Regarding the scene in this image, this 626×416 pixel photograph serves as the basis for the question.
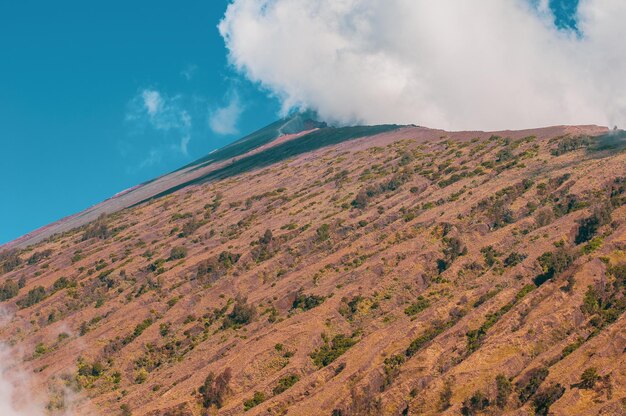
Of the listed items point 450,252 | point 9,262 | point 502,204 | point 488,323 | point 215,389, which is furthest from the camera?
point 9,262

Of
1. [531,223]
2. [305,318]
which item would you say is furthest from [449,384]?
[531,223]

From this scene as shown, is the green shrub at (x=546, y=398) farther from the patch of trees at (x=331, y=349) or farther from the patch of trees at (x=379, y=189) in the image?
the patch of trees at (x=379, y=189)

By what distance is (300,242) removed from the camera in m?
106

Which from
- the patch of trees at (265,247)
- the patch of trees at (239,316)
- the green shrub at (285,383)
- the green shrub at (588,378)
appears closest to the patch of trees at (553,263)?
the green shrub at (588,378)

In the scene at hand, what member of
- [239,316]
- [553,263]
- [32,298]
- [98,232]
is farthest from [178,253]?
[553,263]

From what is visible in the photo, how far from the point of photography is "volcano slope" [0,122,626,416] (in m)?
62.5

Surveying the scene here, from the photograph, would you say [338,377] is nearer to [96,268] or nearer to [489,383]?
[489,383]

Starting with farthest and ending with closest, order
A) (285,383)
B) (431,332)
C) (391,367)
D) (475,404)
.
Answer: (431,332)
(285,383)
(391,367)
(475,404)

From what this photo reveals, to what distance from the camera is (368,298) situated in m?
82.2

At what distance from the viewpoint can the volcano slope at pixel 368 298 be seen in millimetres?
62531

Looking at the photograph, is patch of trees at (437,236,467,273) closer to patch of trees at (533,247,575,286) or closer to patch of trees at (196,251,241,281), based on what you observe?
patch of trees at (533,247,575,286)

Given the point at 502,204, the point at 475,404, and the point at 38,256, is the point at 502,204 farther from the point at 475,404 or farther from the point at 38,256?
the point at 38,256

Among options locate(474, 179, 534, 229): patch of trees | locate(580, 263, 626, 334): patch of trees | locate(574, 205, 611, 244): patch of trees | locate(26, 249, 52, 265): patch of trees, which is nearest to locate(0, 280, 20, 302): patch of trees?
locate(26, 249, 52, 265): patch of trees

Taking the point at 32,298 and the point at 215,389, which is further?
the point at 32,298
